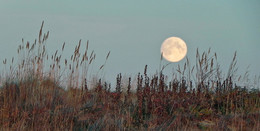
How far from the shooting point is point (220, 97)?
265 inches

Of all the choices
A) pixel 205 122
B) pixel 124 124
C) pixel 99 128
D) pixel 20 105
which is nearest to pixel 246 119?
pixel 205 122

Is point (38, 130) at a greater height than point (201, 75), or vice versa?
point (201, 75)

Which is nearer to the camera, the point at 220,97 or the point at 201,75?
the point at 201,75

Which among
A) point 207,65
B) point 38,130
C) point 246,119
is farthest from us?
point 207,65

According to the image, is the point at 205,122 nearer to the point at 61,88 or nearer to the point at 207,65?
the point at 207,65

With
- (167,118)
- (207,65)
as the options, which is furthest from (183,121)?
(207,65)

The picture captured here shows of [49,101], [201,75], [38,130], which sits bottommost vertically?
[38,130]

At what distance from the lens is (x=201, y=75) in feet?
19.4

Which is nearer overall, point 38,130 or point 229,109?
point 38,130

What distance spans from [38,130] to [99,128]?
0.92 meters

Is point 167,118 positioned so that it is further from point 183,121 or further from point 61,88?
point 61,88

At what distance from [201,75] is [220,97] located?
1.12 m

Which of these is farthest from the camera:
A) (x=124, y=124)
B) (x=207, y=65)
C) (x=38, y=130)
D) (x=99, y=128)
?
(x=207, y=65)

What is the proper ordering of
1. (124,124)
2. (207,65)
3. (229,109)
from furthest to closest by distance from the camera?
1. (229,109)
2. (207,65)
3. (124,124)
